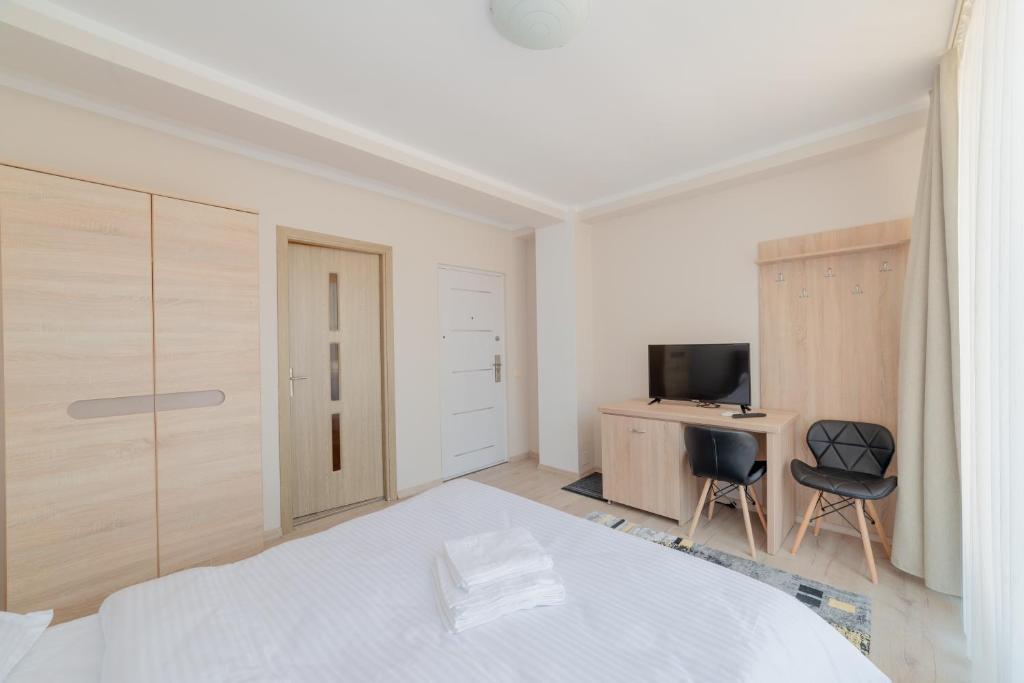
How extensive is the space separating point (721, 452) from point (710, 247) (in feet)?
5.67

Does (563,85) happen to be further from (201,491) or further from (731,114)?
(201,491)

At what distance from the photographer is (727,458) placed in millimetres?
2574

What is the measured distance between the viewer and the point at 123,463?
196cm

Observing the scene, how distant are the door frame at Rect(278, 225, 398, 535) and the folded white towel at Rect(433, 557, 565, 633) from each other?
6.86 feet

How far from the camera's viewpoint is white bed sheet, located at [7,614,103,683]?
0.96 m

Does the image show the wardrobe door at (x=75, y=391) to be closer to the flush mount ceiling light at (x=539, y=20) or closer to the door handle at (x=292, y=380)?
the door handle at (x=292, y=380)

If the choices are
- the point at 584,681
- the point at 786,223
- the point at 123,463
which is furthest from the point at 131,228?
the point at 786,223

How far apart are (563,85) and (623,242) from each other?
2044 mm

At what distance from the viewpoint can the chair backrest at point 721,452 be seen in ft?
8.25

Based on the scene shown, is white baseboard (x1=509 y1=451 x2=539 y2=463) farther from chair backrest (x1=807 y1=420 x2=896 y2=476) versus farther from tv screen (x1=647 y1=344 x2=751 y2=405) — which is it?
chair backrest (x1=807 y1=420 x2=896 y2=476)

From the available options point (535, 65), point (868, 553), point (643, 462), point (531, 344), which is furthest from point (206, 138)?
point (868, 553)

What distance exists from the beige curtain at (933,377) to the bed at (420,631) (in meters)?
1.50

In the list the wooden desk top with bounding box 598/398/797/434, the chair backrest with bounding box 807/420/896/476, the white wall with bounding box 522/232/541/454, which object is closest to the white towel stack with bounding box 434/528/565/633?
the wooden desk top with bounding box 598/398/797/434

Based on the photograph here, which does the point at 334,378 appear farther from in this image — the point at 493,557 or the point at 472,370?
the point at 493,557
